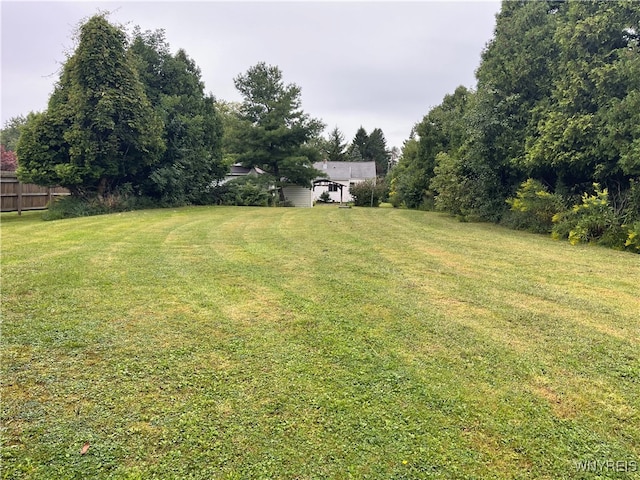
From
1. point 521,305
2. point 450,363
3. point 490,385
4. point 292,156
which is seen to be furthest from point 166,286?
point 292,156

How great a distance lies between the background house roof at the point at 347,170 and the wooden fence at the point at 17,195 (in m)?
31.6

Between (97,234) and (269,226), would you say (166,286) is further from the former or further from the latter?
(269,226)

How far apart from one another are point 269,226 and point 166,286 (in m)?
6.47

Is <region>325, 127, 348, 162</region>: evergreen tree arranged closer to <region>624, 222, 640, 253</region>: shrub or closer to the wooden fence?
the wooden fence

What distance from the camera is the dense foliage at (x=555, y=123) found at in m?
9.28

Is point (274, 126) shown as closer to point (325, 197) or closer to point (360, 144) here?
point (325, 197)

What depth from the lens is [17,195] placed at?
15758 millimetres

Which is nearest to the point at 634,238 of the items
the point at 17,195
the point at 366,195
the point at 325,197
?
the point at 17,195

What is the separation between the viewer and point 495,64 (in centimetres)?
1273

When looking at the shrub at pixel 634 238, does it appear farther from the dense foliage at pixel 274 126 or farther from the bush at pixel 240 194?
the dense foliage at pixel 274 126

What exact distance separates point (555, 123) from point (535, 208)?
2334mm

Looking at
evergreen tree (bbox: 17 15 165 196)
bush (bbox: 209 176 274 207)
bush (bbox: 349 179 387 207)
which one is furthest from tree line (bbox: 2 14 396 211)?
bush (bbox: 349 179 387 207)

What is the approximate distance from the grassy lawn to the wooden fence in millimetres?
12294

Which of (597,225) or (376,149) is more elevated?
(376,149)
